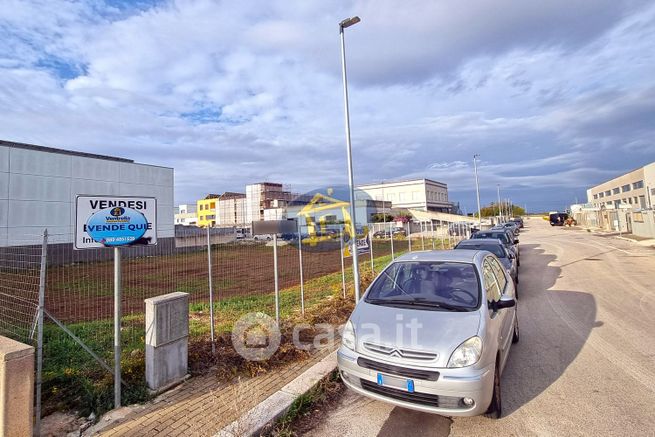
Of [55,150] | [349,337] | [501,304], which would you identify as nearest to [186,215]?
[55,150]

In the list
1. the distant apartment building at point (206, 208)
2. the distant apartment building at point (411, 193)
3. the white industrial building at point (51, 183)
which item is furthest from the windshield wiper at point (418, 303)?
the distant apartment building at point (206, 208)

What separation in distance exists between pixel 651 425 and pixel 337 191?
41538 mm

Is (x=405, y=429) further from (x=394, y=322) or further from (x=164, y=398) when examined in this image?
(x=164, y=398)

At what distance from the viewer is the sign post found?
12.2 ft

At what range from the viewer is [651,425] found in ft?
10.9

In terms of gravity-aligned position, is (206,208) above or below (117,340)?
above

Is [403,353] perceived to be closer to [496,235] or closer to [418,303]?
[418,303]

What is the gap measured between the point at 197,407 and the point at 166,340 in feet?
2.96

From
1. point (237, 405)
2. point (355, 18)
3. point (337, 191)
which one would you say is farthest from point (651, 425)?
point (337, 191)

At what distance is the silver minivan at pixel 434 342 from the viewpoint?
3.19 m

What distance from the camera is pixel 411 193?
89250 millimetres

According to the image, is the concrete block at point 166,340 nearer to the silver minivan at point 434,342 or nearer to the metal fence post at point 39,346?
the metal fence post at point 39,346

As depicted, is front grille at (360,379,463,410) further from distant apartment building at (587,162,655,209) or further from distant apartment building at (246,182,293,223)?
distant apartment building at (246,182,293,223)

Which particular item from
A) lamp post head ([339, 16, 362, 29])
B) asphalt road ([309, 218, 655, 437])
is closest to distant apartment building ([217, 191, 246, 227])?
lamp post head ([339, 16, 362, 29])
